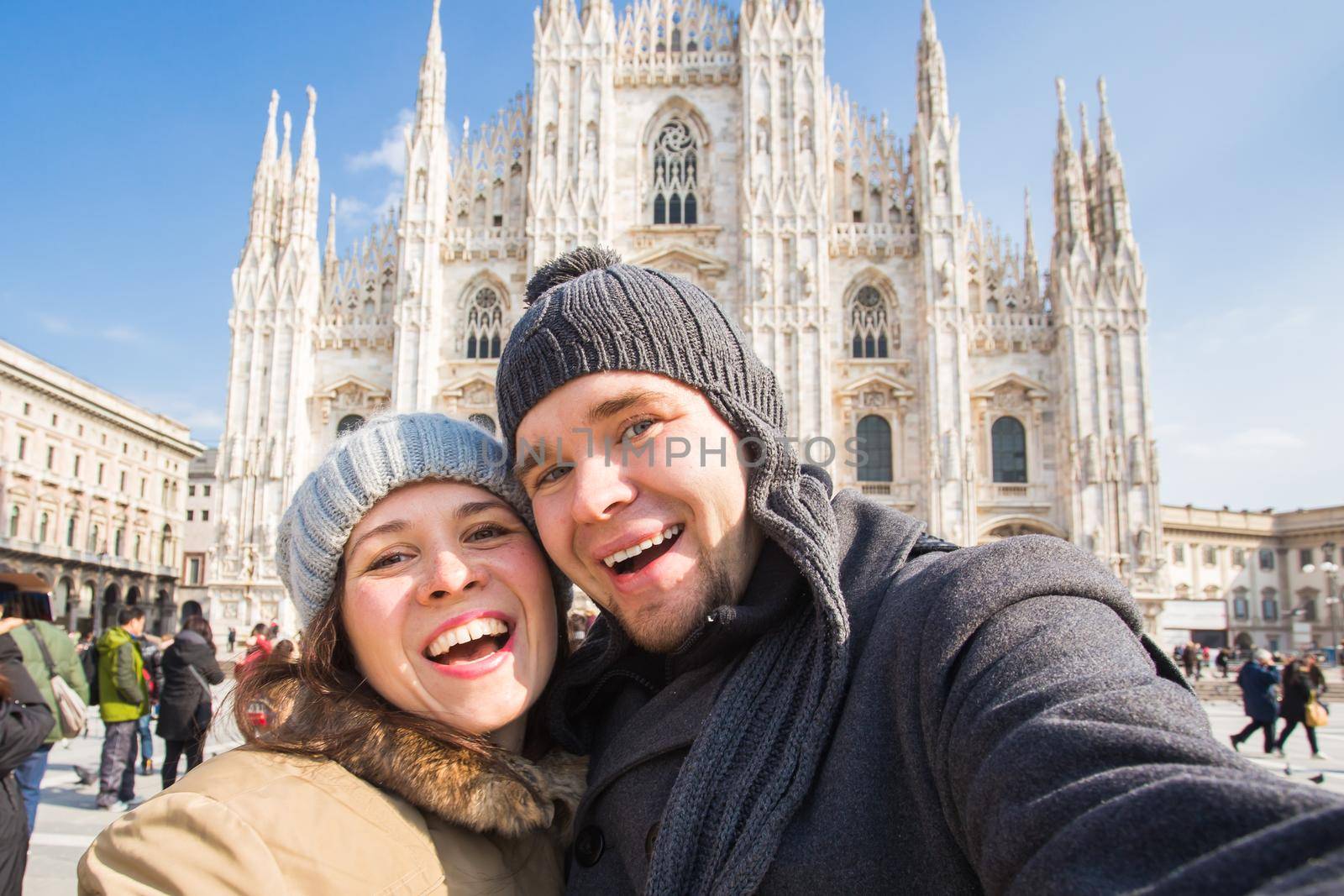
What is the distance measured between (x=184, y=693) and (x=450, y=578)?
6452mm

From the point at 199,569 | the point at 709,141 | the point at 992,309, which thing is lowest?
the point at 199,569

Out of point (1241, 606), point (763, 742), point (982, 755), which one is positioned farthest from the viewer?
point (1241, 606)

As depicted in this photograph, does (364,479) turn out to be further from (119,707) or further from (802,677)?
(119,707)

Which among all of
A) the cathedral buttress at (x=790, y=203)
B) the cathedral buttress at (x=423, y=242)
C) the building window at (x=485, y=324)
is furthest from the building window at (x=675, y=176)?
the cathedral buttress at (x=423, y=242)

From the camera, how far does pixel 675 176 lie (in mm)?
22703

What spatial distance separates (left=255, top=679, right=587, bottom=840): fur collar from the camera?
59.9 inches

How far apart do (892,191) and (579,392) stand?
Result: 2252 cm

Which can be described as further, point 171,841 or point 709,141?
point 709,141

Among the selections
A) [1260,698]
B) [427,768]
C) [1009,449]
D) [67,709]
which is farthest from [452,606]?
[1009,449]

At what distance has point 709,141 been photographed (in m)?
22.7

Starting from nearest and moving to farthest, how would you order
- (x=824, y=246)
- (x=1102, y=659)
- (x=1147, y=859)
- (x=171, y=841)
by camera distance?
(x=1147, y=859) → (x=1102, y=659) → (x=171, y=841) → (x=824, y=246)

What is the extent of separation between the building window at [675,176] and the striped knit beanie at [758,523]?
21.4 m

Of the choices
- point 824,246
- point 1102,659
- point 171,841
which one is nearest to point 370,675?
point 171,841

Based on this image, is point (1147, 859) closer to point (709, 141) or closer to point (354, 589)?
point (354, 589)
